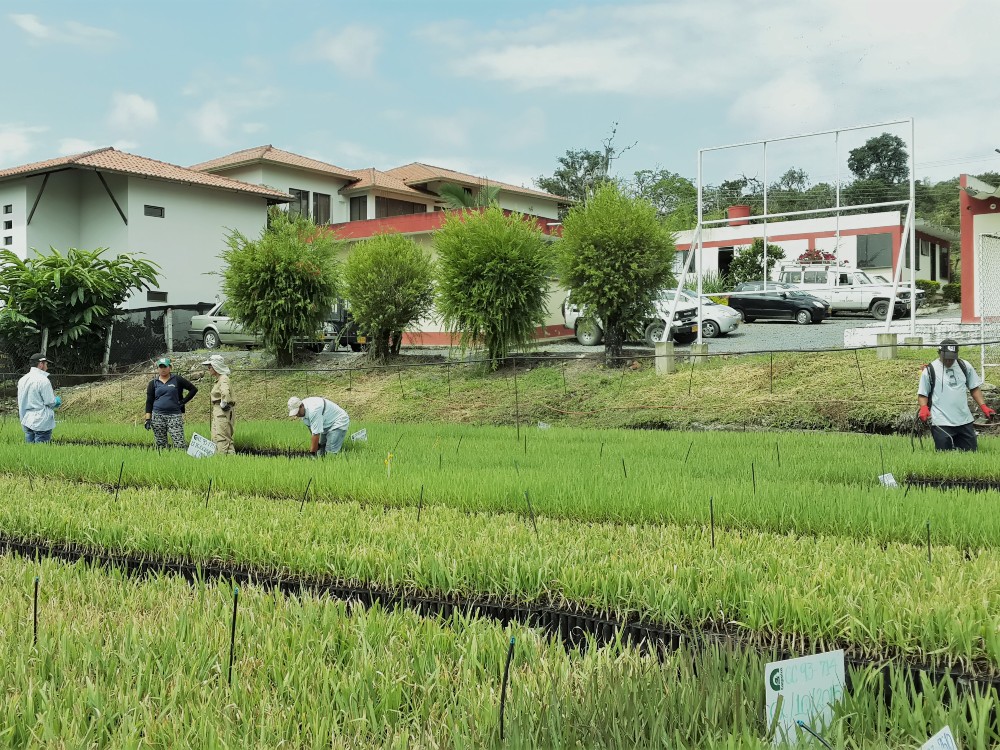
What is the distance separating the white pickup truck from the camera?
24891 millimetres

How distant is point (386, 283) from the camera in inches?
814

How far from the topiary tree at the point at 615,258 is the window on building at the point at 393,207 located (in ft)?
59.3

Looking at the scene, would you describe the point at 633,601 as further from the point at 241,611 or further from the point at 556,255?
the point at 556,255

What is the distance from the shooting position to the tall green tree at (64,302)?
902 inches

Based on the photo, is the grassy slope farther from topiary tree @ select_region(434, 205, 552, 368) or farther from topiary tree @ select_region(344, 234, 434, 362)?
topiary tree @ select_region(344, 234, 434, 362)

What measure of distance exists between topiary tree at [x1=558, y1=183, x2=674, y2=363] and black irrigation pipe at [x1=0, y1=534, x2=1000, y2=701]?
13045 mm

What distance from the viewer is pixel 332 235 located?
22.6m

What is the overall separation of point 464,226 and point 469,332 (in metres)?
2.22

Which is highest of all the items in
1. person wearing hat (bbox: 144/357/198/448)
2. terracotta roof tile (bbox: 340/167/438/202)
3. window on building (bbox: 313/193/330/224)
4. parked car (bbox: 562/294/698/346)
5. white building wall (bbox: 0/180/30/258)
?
terracotta roof tile (bbox: 340/167/438/202)

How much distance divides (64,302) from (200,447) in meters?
16.3

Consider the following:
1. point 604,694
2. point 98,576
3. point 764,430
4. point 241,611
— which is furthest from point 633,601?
point 764,430

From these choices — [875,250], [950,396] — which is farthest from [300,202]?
[950,396]

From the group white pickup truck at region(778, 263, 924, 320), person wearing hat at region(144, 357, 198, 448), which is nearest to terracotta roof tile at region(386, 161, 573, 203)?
white pickup truck at region(778, 263, 924, 320)

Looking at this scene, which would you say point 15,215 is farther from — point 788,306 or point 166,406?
point 788,306
